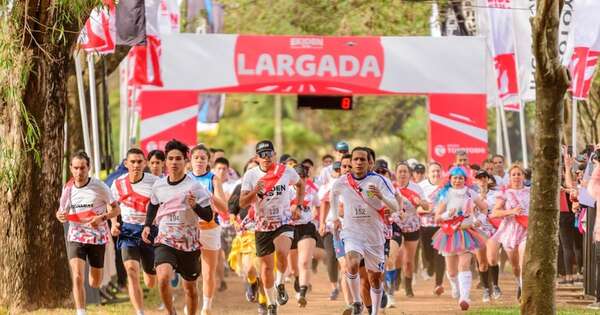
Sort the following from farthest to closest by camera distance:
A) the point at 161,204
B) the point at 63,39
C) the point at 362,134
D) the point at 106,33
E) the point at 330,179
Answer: the point at 362,134
the point at 330,179
the point at 106,33
the point at 63,39
the point at 161,204

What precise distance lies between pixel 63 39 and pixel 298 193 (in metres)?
3.40

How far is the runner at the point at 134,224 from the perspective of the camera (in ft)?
47.0

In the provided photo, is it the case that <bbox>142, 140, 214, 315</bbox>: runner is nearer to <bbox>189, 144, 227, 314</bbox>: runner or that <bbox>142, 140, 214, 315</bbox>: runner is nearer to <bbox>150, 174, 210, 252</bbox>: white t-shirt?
<bbox>150, 174, 210, 252</bbox>: white t-shirt

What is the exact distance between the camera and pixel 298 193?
16.3 meters

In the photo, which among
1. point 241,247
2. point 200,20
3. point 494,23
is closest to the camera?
point 241,247

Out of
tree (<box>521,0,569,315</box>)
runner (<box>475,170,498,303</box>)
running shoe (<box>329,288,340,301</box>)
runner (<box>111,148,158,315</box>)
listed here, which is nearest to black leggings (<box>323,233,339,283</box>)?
running shoe (<box>329,288,340,301</box>)

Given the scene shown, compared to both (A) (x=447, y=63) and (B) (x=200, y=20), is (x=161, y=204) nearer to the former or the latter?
(A) (x=447, y=63)

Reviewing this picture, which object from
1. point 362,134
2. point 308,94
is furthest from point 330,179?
point 362,134

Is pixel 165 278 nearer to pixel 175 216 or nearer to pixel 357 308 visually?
pixel 175 216

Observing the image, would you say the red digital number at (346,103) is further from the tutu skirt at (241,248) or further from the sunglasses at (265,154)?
the sunglasses at (265,154)

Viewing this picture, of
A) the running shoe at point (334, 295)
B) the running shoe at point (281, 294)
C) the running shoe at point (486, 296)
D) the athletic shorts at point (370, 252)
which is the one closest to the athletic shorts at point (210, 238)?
the athletic shorts at point (370, 252)

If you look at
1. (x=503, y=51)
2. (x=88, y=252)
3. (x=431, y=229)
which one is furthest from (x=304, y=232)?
(x=503, y=51)

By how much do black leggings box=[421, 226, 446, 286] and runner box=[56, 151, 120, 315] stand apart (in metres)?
7.46

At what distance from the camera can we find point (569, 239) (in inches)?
811
